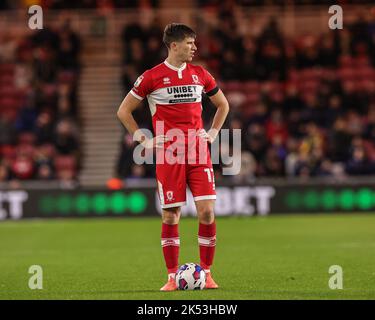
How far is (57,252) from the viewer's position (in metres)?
14.5

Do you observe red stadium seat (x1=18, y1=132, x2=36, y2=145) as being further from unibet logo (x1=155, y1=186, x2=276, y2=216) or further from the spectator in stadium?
unibet logo (x1=155, y1=186, x2=276, y2=216)

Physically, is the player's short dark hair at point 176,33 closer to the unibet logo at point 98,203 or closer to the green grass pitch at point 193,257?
the green grass pitch at point 193,257

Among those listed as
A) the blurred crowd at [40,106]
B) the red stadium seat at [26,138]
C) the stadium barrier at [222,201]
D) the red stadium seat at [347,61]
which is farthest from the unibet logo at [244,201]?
the red stadium seat at [347,61]

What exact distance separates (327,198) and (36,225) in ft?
20.9

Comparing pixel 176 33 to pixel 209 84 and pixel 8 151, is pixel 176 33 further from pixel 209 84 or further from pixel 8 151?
pixel 8 151

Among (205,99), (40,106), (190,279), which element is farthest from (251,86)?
(190,279)

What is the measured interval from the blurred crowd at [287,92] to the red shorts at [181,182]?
1169 centimetres

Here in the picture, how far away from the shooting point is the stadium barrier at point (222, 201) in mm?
21516

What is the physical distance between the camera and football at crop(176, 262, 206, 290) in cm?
934

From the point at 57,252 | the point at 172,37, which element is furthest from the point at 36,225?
the point at 172,37

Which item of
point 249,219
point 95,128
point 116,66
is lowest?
point 249,219

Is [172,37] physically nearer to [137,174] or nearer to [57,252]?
[57,252]

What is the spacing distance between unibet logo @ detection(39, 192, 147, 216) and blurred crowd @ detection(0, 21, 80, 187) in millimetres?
394

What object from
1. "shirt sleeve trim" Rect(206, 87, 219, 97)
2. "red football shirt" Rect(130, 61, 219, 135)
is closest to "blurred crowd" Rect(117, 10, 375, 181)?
"shirt sleeve trim" Rect(206, 87, 219, 97)
